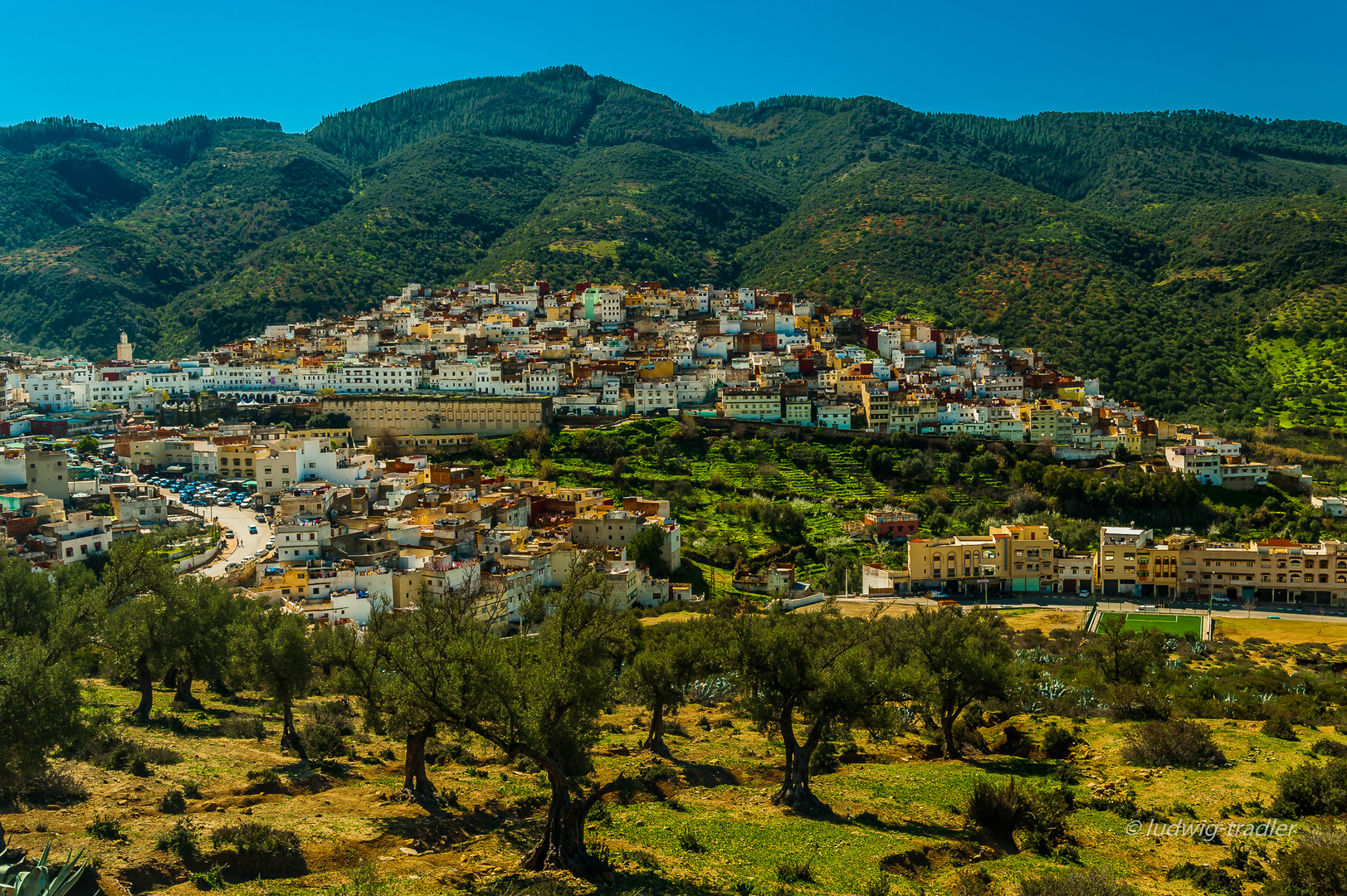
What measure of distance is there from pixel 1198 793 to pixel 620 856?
10166mm

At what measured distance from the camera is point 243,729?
21.6m

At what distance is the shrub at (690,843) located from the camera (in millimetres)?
16047

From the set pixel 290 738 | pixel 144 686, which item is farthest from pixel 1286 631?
pixel 144 686

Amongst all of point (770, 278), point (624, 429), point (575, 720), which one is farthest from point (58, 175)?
point (575, 720)

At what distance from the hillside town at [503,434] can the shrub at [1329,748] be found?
18711 millimetres

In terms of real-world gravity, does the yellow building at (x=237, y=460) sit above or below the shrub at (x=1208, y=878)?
above

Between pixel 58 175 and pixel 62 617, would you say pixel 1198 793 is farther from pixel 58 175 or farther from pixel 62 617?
pixel 58 175

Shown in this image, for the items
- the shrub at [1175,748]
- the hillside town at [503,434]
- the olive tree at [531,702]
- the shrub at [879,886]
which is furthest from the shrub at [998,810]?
the hillside town at [503,434]

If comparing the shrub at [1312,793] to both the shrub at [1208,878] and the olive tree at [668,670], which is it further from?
the olive tree at [668,670]

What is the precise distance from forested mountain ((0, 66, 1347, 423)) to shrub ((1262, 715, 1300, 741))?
191 feet

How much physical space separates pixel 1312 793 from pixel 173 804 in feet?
59.0

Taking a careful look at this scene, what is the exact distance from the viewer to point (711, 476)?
2202 inches

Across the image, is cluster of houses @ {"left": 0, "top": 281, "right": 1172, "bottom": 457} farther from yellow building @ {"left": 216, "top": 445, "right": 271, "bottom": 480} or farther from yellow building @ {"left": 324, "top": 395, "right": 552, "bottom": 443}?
yellow building @ {"left": 216, "top": 445, "right": 271, "bottom": 480}

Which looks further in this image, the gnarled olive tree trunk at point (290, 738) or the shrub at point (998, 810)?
the gnarled olive tree trunk at point (290, 738)
